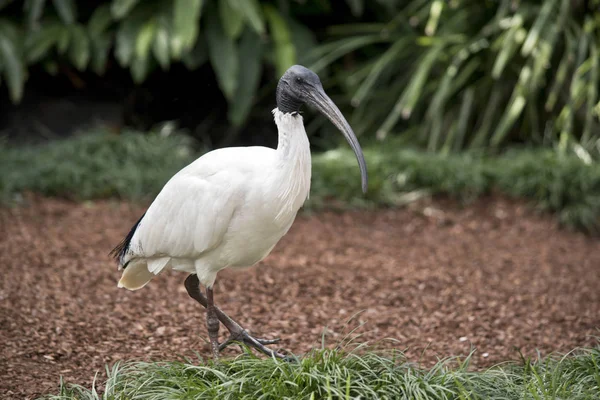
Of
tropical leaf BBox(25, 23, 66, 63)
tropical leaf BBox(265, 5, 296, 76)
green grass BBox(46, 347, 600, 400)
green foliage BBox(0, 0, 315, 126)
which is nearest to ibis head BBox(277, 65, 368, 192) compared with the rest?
green grass BBox(46, 347, 600, 400)

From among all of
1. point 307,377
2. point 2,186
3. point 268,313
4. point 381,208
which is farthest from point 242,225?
point 2,186

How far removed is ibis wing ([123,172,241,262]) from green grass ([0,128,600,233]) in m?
3.72

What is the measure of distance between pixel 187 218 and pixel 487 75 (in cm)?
576

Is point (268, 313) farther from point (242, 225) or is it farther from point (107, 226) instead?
point (107, 226)

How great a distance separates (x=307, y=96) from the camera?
3.89 m

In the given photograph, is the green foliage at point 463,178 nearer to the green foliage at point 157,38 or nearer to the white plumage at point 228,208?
the green foliage at point 157,38

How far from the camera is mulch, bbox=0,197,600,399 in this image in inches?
184

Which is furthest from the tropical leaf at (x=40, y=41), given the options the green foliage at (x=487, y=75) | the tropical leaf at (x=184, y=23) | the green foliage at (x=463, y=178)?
the green foliage at (x=463, y=178)

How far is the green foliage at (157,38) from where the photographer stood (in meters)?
9.07

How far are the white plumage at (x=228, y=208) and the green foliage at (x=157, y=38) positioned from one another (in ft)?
16.2

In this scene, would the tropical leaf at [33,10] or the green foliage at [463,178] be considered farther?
the tropical leaf at [33,10]

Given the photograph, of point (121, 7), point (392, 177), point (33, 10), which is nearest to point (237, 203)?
point (392, 177)

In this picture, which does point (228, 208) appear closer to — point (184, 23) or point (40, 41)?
point (184, 23)

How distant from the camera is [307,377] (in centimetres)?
354
